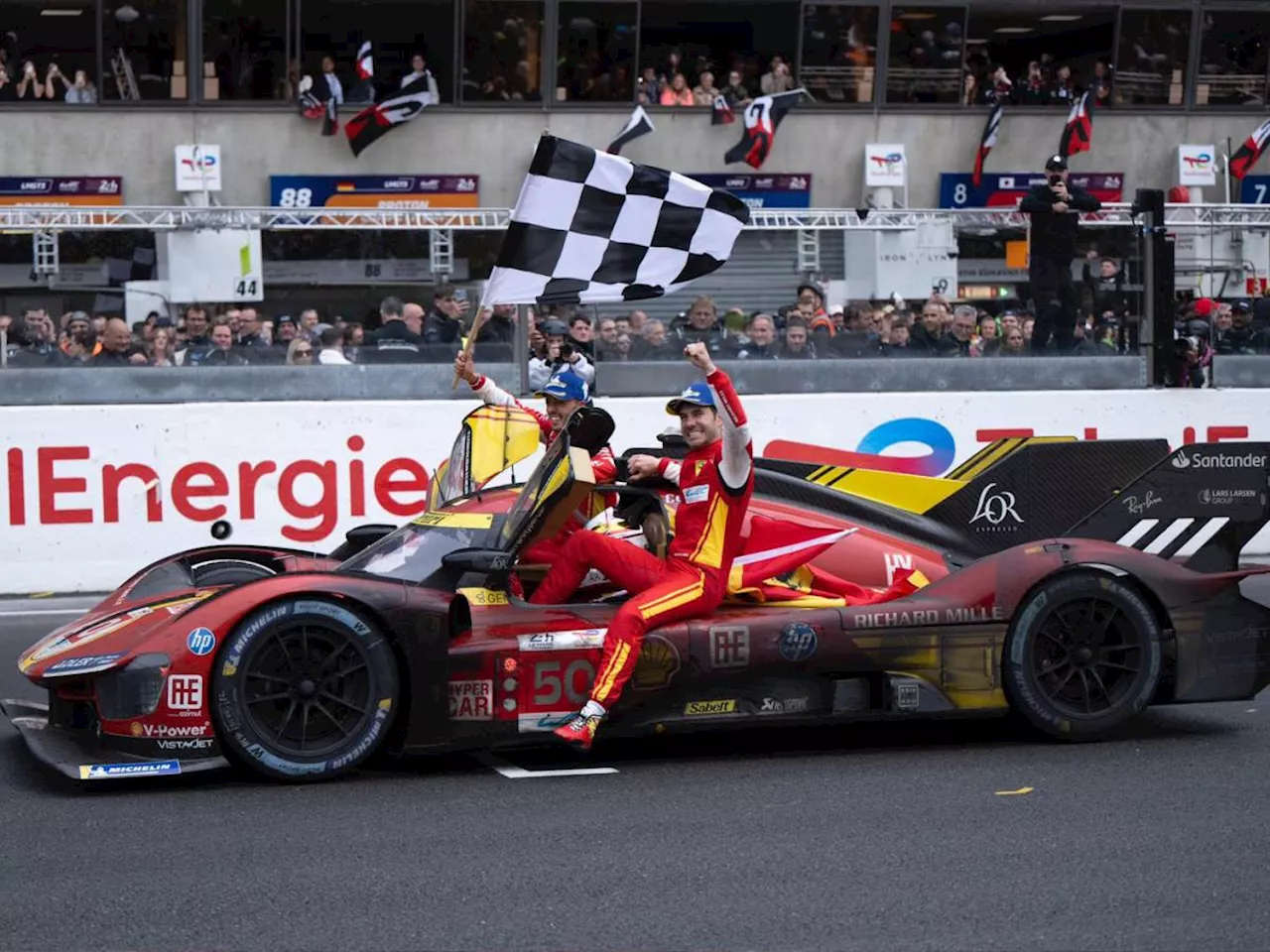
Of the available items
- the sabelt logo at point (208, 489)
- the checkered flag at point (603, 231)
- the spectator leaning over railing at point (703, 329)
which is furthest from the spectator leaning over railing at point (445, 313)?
the checkered flag at point (603, 231)

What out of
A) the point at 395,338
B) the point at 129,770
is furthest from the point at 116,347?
the point at 129,770

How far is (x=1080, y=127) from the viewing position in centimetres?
2727

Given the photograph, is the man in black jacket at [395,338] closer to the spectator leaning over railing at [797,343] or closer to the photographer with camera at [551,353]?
the photographer with camera at [551,353]

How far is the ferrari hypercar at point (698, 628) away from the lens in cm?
645

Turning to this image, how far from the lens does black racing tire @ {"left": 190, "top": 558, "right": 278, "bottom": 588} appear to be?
779cm

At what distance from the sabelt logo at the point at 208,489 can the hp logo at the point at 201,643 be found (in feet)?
17.7

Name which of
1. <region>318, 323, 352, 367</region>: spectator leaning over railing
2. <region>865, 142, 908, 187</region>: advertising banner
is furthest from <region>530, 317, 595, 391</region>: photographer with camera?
<region>865, 142, 908, 187</region>: advertising banner

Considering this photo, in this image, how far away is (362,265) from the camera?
40.6 feet

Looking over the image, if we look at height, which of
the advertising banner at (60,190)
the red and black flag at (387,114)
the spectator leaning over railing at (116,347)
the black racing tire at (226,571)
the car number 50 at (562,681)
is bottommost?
the car number 50 at (562,681)

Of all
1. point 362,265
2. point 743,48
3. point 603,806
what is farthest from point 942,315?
point 743,48

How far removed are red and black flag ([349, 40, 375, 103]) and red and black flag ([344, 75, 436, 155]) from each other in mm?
162

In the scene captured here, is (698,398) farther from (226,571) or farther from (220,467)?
(220,467)

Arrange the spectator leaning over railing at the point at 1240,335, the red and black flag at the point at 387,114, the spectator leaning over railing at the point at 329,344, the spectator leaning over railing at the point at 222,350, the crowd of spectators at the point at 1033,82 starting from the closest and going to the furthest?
1. the spectator leaning over railing at the point at 222,350
2. the spectator leaning over railing at the point at 329,344
3. the spectator leaning over railing at the point at 1240,335
4. the red and black flag at the point at 387,114
5. the crowd of spectators at the point at 1033,82

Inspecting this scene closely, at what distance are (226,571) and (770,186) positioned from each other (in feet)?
65.9
